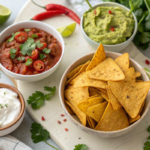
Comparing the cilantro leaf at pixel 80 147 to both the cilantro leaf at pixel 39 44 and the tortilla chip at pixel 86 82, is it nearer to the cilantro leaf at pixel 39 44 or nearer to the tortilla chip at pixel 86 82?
the tortilla chip at pixel 86 82

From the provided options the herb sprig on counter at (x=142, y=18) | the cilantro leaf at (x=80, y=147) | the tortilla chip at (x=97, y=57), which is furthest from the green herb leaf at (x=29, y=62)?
the herb sprig on counter at (x=142, y=18)

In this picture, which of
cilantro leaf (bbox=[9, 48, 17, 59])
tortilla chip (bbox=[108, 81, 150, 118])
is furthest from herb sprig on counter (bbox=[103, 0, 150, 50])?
cilantro leaf (bbox=[9, 48, 17, 59])

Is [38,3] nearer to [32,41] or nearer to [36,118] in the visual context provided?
[32,41]

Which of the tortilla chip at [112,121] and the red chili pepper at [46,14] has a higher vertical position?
the red chili pepper at [46,14]

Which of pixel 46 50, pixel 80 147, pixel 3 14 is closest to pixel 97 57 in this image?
pixel 46 50

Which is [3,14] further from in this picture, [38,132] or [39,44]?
[38,132]

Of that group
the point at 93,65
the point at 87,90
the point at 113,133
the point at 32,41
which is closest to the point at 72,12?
the point at 32,41
